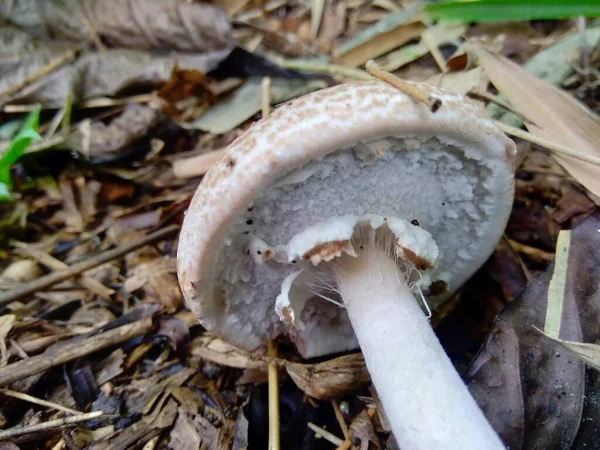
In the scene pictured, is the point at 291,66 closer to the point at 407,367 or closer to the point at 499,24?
the point at 499,24

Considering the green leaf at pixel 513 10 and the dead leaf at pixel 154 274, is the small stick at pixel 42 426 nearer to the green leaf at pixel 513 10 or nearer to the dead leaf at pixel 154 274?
the dead leaf at pixel 154 274

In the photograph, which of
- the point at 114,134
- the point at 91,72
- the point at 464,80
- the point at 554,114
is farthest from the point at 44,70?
the point at 554,114

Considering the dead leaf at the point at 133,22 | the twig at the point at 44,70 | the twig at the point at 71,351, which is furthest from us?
the dead leaf at the point at 133,22

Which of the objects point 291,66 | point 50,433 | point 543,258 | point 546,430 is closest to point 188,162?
point 291,66

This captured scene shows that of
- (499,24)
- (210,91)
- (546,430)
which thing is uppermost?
(499,24)

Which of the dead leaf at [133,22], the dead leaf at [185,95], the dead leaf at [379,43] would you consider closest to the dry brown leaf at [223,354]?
the dead leaf at [185,95]

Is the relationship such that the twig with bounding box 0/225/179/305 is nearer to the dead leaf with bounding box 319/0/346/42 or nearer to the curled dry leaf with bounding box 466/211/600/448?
the curled dry leaf with bounding box 466/211/600/448

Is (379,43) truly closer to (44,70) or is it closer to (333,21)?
(333,21)
